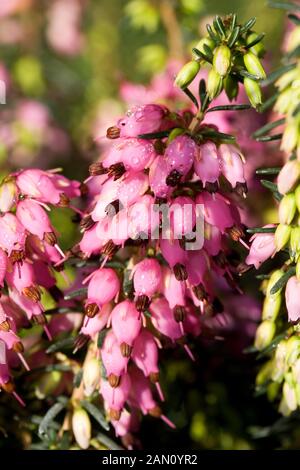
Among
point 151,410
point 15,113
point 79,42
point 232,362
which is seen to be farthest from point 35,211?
point 79,42

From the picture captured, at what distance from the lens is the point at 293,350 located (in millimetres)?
1477

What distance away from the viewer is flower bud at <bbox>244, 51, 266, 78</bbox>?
1400 millimetres

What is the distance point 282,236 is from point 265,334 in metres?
0.29

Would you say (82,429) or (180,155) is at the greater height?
(180,155)

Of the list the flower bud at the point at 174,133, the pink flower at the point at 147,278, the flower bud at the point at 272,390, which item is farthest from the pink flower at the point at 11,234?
the flower bud at the point at 272,390

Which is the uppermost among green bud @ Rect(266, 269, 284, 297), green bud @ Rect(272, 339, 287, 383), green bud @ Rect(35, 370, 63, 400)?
green bud @ Rect(266, 269, 284, 297)

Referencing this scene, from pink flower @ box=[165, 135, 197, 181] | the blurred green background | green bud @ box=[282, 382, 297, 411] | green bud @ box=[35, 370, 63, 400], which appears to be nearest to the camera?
pink flower @ box=[165, 135, 197, 181]

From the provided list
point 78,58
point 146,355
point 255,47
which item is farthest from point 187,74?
point 78,58

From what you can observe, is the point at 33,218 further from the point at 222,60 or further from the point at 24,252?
the point at 222,60

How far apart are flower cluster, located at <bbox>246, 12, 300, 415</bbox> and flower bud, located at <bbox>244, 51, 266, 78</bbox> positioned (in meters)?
0.06

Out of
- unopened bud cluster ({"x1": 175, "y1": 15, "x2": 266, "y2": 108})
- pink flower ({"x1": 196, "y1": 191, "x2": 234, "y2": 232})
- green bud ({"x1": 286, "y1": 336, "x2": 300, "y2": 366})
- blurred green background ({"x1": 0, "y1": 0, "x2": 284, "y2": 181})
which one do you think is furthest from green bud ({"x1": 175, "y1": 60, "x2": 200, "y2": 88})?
blurred green background ({"x1": 0, "y1": 0, "x2": 284, "y2": 181})

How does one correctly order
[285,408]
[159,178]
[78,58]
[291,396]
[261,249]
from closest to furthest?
[159,178], [261,249], [291,396], [285,408], [78,58]

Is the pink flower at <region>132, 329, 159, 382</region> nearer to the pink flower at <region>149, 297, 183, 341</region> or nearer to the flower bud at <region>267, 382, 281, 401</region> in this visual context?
the pink flower at <region>149, 297, 183, 341</region>
